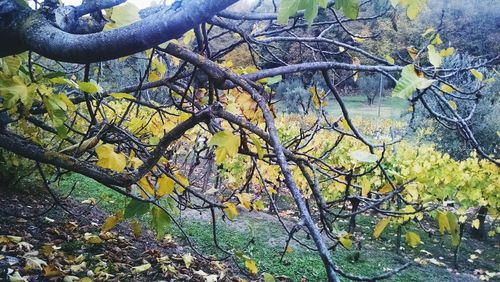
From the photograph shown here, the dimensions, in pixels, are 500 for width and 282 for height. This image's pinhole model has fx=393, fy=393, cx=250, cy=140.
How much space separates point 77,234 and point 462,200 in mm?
5735

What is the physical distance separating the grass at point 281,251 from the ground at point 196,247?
1 centimetres

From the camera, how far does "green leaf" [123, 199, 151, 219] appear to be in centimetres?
132

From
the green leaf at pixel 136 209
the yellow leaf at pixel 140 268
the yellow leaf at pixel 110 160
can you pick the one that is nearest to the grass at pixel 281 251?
the yellow leaf at pixel 140 268

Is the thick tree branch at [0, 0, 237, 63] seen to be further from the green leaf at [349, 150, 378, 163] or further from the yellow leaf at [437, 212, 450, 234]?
the yellow leaf at [437, 212, 450, 234]

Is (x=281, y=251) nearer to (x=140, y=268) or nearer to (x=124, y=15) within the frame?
(x=140, y=268)

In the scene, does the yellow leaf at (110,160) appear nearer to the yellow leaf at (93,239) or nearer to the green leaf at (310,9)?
the green leaf at (310,9)

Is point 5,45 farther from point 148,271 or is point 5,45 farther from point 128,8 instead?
point 148,271

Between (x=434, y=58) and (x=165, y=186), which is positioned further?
(x=165, y=186)

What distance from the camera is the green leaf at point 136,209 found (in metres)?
1.32

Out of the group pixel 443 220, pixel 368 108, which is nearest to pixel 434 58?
pixel 443 220

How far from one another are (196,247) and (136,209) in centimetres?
360

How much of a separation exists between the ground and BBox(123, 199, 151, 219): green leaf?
55 cm

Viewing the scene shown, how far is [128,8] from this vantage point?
1100 millimetres

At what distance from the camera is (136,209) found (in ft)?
4.39
